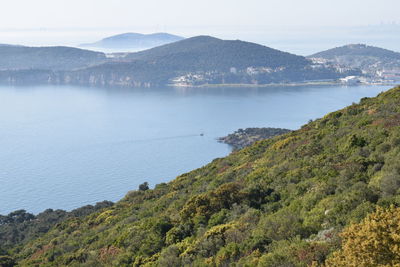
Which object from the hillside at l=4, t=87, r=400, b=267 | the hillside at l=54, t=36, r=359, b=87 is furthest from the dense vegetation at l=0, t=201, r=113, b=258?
the hillside at l=54, t=36, r=359, b=87

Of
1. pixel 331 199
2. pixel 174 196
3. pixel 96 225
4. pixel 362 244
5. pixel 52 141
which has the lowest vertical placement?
pixel 52 141

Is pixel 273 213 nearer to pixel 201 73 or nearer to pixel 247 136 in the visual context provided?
pixel 247 136

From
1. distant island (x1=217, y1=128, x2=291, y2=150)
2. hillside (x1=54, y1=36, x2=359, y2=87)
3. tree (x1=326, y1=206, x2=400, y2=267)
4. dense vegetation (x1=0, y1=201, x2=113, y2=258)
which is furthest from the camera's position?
hillside (x1=54, y1=36, x2=359, y2=87)

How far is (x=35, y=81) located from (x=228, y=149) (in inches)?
5420

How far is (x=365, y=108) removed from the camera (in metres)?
24.6

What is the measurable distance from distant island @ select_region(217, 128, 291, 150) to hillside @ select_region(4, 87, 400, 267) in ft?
175

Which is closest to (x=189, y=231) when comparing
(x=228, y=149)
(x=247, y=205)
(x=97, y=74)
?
(x=247, y=205)

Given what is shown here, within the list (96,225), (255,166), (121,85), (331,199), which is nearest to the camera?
(331,199)

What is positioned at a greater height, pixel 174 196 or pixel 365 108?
pixel 365 108

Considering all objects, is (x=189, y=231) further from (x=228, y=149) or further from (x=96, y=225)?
(x=228, y=149)

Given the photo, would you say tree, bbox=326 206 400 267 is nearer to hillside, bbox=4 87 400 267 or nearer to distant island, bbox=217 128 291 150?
hillside, bbox=4 87 400 267

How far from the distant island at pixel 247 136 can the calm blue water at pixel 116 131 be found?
2618 mm

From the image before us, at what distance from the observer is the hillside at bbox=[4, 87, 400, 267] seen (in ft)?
31.9

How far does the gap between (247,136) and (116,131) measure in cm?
2452
